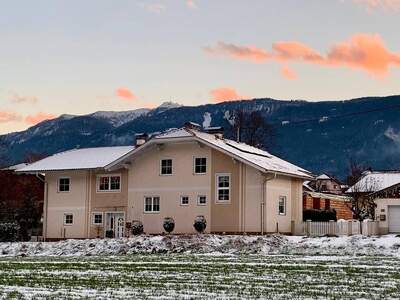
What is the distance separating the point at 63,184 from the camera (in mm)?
61406

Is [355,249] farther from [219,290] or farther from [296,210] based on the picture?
[219,290]

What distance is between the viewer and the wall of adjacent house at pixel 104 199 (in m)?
58.7

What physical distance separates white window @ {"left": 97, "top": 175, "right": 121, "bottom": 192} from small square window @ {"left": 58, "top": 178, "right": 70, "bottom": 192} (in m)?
2.64

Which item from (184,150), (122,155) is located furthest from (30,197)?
(184,150)

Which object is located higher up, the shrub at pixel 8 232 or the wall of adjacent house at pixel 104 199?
the wall of adjacent house at pixel 104 199

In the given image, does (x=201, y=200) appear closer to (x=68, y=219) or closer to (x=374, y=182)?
(x=68, y=219)

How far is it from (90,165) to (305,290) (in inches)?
1556

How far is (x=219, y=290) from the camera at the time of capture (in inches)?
858

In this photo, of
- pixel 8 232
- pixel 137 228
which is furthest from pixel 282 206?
pixel 8 232

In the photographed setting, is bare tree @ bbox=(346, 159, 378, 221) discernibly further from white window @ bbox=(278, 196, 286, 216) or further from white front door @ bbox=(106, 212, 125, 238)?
Answer: white front door @ bbox=(106, 212, 125, 238)

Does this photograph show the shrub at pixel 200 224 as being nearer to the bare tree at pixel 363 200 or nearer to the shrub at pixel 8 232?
the shrub at pixel 8 232

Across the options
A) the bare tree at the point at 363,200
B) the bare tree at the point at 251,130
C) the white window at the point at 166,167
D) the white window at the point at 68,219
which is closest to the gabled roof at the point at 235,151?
the white window at the point at 166,167

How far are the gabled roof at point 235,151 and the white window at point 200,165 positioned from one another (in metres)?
1.33

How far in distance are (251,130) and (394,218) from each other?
33.1 metres
